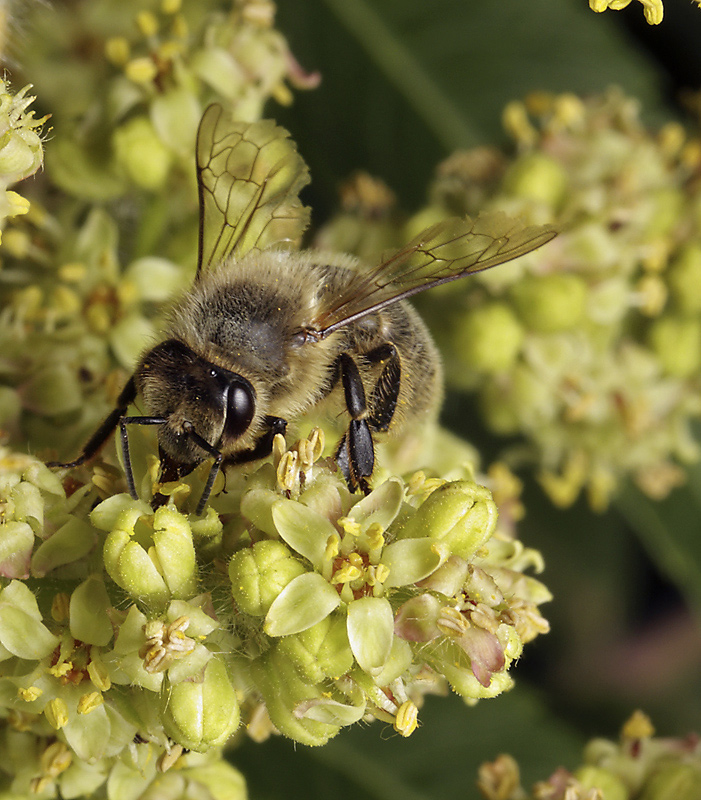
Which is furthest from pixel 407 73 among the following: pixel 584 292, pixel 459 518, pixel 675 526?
pixel 459 518

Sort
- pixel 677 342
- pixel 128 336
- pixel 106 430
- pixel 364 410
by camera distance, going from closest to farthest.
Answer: pixel 106 430
pixel 364 410
pixel 128 336
pixel 677 342

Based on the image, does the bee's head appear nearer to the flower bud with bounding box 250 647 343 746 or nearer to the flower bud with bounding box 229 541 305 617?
the flower bud with bounding box 229 541 305 617

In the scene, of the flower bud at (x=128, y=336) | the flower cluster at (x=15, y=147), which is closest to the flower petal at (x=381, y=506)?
the flower cluster at (x=15, y=147)

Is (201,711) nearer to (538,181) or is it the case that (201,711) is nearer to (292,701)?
(292,701)

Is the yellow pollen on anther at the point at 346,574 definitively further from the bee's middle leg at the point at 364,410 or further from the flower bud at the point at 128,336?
the flower bud at the point at 128,336

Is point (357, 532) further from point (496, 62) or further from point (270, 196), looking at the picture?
point (496, 62)

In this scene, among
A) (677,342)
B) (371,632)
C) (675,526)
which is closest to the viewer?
(371,632)

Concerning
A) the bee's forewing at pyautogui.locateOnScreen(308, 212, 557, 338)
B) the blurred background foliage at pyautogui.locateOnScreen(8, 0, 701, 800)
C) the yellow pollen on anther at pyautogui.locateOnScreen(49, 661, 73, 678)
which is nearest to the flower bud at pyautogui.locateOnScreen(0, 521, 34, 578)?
the yellow pollen on anther at pyautogui.locateOnScreen(49, 661, 73, 678)
